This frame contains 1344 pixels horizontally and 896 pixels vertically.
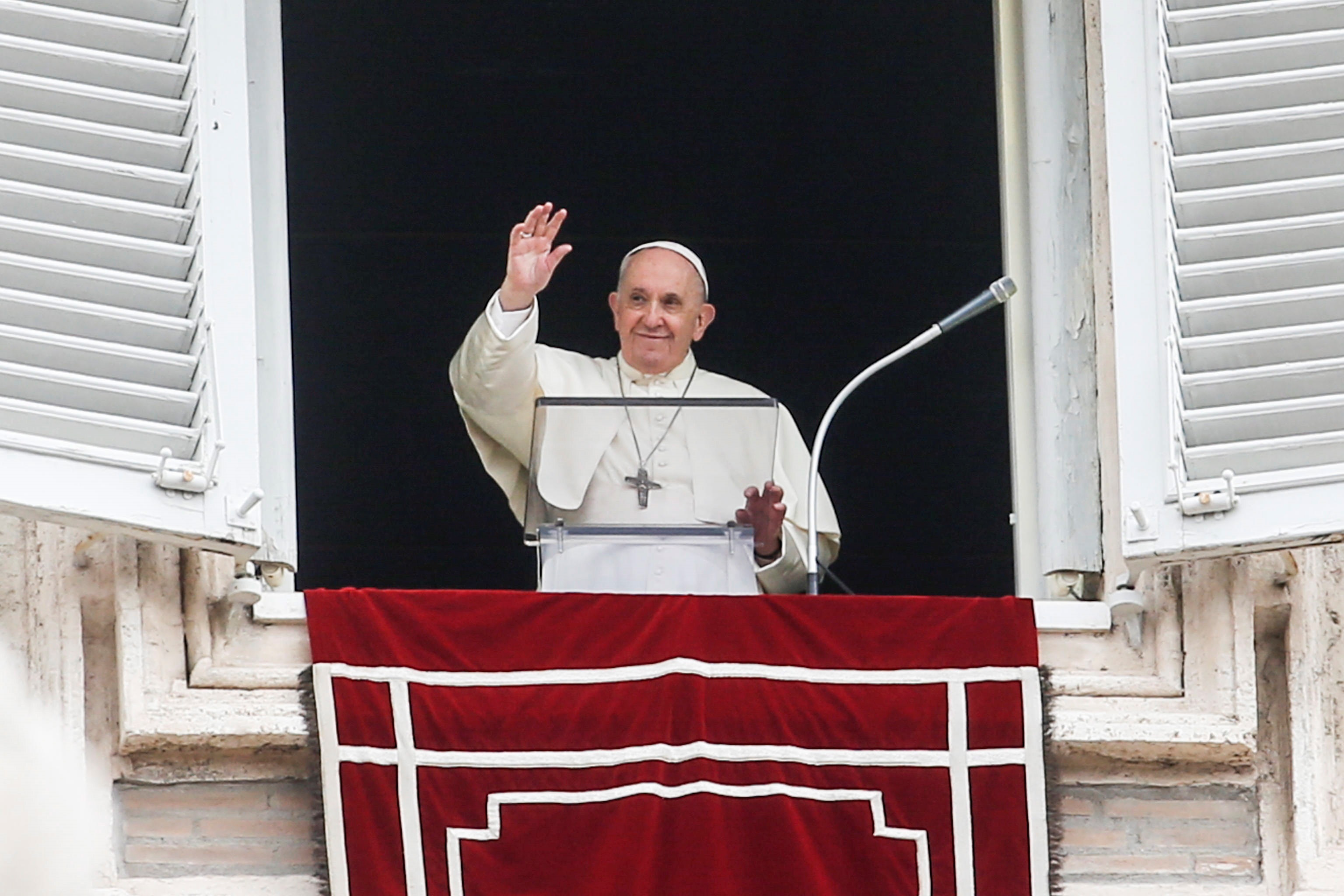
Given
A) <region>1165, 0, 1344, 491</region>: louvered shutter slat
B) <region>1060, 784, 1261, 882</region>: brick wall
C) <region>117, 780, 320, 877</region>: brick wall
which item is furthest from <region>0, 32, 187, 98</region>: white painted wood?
<region>1060, 784, 1261, 882</region>: brick wall

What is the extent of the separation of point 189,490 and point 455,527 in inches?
140

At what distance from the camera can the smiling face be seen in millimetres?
4773

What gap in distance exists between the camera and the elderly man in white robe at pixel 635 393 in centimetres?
405

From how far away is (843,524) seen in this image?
22.6 ft

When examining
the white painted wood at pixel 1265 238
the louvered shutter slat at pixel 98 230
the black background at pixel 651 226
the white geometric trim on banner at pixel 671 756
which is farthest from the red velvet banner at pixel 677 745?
the black background at pixel 651 226

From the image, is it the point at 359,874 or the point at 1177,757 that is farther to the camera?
the point at 1177,757

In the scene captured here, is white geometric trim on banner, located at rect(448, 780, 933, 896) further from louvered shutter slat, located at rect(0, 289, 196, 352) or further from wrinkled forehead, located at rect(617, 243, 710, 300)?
wrinkled forehead, located at rect(617, 243, 710, 300)

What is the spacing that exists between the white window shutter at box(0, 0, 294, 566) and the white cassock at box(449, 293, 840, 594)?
69 cm

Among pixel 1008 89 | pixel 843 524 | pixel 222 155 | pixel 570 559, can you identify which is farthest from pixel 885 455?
pixel 222 155

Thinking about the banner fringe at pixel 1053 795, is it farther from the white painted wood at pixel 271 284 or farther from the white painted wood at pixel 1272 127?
the white painted wood at pixel 271 284

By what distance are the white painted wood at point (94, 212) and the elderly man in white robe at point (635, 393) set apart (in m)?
0.70

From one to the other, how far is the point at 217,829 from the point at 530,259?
1228mm

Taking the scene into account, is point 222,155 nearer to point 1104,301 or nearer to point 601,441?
point 601,441

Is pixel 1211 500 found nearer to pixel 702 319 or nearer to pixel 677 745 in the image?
pixel 677 745
